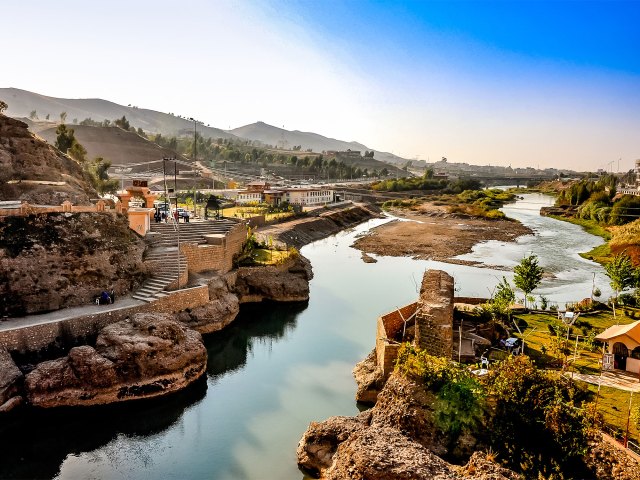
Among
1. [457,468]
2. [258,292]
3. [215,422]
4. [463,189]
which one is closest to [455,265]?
[258,292]

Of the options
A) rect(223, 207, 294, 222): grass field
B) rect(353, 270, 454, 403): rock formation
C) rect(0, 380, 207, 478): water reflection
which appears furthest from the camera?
rect(223, 207, 294, 222): grass field

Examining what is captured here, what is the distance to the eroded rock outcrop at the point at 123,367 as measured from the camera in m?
17.8

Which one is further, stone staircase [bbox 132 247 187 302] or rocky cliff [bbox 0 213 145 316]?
stone staircase [bbox 132 247 187 302]

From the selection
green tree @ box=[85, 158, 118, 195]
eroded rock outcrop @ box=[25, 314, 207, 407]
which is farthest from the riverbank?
eroded rock outcrop @ box=[25, 314, 207, 407]

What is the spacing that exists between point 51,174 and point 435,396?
26775mm

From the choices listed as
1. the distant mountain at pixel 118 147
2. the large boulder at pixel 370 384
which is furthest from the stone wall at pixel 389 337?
the distant mountain at pixel 118 147

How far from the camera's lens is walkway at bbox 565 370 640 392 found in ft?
49.7

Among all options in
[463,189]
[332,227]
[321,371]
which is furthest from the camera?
[463,189]

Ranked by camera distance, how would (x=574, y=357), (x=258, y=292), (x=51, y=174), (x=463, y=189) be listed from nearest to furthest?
(x=574, y=357) → (x=51, y=174) → (x=258, y=292) → (x=463, y=189)

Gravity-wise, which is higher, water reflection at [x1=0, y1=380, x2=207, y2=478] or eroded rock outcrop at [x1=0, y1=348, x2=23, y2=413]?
eroded rock outcrop at [x1=0, y1=348, x2=23, y2=413]

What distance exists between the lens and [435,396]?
1298 cm

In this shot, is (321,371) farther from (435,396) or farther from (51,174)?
(51,174)

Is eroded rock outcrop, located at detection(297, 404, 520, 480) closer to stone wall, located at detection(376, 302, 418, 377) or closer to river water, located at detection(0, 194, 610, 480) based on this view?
river water, located at detection(0, 194, 610, 480)

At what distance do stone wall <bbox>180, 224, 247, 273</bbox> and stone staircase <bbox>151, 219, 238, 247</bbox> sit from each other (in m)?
1.02
